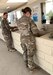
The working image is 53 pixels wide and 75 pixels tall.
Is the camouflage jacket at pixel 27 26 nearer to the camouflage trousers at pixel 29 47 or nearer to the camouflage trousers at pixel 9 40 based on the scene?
the camouflage trousers at pixel 29 47

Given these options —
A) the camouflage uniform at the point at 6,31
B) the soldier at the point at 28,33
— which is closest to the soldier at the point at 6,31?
the camouflage uniform at the point at 6,31

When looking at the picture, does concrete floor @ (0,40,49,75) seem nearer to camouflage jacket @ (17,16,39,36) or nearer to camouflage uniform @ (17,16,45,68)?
camouflage uniform @ (17,16,45,68)

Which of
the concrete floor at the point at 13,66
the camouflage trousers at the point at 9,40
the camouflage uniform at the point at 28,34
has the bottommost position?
the concrete floor at the point at 13,66

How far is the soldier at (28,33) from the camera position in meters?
2.69

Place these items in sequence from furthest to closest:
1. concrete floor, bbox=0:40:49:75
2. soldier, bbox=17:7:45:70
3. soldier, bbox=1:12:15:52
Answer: soldier, bbox=1:12:15:52 < concrete floor, bbox=0:40:49:75 < soldier, bbox=17:7:45:70

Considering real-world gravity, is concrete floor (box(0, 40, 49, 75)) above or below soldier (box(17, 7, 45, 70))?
below

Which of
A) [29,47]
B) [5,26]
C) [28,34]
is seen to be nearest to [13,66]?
[29,47]

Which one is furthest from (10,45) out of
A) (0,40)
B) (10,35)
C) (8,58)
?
(0,40)

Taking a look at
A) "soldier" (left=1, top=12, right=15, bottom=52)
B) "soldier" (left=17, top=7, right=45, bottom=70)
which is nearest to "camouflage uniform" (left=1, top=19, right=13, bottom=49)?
"soldier" (left=1, top=12, right=15, bottom=52)

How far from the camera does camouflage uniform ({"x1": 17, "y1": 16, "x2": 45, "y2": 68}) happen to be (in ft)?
8.84

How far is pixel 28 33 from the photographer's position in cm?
273

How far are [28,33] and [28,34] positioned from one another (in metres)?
0.02

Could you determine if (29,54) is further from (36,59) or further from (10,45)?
(10,45)

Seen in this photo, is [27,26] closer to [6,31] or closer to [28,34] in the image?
[28,34]
